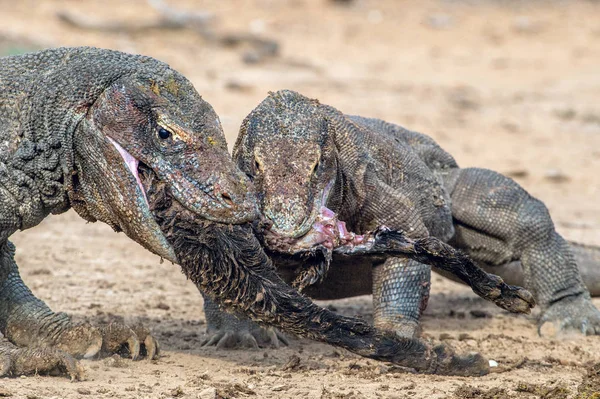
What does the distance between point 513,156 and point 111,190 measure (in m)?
9.79

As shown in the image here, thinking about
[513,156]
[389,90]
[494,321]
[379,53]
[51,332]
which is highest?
[379,53]

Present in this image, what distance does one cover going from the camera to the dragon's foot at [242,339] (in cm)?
636

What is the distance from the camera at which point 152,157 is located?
4750 millimetres

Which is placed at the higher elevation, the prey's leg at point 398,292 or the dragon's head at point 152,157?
A: the dragon's head at point 152,157

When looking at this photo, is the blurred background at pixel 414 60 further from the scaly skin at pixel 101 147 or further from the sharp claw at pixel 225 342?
the scaly skin at pixel 101 147

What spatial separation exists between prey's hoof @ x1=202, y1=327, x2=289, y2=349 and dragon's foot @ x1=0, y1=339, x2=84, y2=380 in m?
1.30

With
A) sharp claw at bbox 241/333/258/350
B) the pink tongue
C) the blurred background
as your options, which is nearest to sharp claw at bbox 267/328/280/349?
sharp claw at bbox 241/333/258/350

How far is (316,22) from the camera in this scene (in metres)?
22.5

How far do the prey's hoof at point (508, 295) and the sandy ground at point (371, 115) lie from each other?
0.56 meters

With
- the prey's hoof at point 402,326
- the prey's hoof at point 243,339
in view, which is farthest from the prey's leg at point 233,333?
the prey's hoof at point 402,326

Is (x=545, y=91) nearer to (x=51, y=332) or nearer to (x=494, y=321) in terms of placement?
(x=494, y=321)

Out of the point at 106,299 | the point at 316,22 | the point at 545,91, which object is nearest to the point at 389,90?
the point at 545,91

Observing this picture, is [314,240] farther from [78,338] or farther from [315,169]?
[78,338]

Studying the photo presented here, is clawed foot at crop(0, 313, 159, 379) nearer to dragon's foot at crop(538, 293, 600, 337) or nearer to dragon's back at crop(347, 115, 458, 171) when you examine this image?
dragon's back at crop(347, 115, 458, 171)
